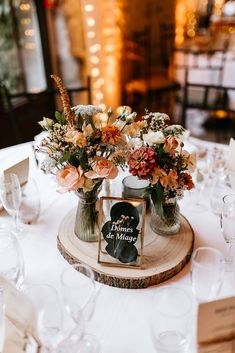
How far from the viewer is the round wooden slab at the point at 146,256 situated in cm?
111

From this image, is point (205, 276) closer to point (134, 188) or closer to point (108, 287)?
point (108, 287)

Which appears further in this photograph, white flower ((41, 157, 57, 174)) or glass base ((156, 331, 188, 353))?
white flower ((41, 157, 57, 174))

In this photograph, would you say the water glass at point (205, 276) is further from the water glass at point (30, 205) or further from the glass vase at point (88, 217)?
the water glass at point (30, 205)

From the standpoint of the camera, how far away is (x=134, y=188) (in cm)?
128

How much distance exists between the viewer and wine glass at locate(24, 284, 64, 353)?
844 millimetres

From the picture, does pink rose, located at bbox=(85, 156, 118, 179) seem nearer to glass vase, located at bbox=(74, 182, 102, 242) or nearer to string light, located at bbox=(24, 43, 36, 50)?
glass vase, located at bbox=(74, 182, 102, 242)

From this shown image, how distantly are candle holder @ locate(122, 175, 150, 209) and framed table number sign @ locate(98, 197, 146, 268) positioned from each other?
130mm

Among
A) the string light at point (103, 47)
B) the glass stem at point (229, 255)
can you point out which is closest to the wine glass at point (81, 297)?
the glass stem at point (229, 255)

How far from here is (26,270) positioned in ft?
3.93

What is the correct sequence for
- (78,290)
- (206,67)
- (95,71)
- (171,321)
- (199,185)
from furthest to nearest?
(206,67)
(95,71)
(199,185)
(78,290)
(171,321)

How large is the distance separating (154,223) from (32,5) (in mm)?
2943

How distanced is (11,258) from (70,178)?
1.00 feet

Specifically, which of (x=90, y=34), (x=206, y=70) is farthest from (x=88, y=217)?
(x=206, y=70)

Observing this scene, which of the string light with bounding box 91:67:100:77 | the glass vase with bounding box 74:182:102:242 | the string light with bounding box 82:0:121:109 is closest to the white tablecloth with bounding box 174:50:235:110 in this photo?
the string light with bounding box 82:0:121:109
